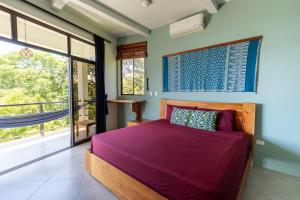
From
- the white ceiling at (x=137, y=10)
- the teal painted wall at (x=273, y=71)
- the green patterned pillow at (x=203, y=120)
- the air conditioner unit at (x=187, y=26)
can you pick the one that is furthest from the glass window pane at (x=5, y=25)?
the teal painted wall at (x=273, y=71)

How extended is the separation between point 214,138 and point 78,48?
3.18 m

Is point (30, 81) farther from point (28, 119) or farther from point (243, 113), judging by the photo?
point (243, 113)

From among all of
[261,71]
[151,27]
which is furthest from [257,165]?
[151,27]

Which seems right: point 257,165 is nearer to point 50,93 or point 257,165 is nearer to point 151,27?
point 151,27

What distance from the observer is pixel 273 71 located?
90.1 inches

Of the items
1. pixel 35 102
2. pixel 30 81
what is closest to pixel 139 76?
pixel 35 102

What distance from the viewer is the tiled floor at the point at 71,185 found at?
68.8 inches

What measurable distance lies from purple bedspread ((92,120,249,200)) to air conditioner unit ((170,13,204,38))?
73.3 inches

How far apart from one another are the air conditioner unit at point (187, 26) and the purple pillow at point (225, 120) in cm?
157

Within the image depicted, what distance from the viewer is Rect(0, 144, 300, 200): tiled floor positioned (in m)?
1.75

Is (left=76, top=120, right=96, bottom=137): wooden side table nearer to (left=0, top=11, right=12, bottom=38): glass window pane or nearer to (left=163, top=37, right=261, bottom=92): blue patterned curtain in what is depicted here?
(left=163, top=37, right=261, bottom=92): blue patterned curtain

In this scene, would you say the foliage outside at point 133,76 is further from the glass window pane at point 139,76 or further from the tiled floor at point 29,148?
the tiled floor at point 29,148

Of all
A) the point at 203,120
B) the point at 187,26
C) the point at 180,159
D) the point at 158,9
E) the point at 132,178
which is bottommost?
the point at 132,178

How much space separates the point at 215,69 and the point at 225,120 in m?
0.93
